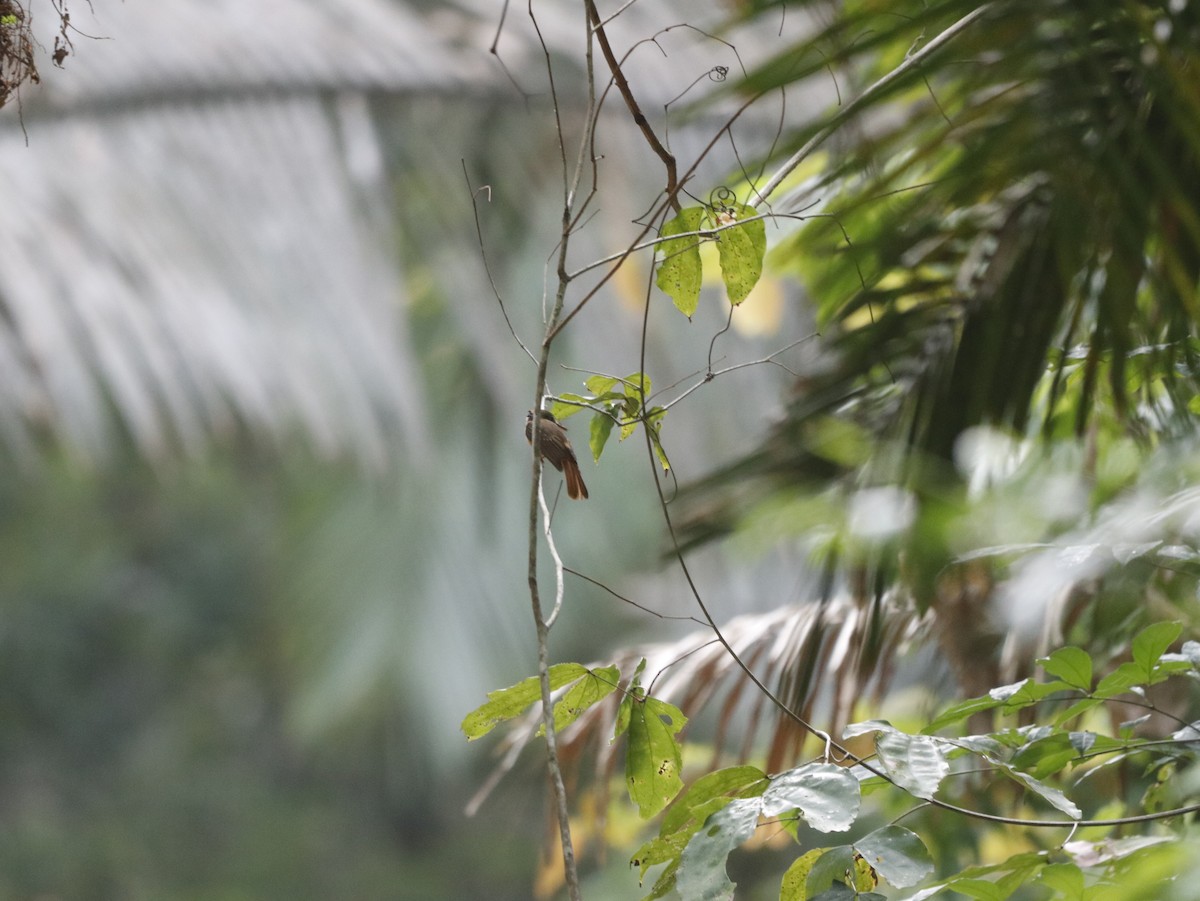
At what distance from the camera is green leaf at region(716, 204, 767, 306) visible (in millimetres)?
531

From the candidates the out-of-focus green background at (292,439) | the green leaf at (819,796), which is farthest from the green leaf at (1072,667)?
the out-of-focus green background at (292,439)

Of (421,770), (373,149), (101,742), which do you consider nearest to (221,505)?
(101,742)

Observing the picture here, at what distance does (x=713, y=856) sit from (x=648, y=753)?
89 mm

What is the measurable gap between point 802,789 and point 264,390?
1395mm

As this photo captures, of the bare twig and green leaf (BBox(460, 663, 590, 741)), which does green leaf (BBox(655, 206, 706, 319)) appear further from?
green leaf (BBox(460, 663, 590, 741))

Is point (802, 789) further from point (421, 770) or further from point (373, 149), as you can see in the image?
point (421, 770)

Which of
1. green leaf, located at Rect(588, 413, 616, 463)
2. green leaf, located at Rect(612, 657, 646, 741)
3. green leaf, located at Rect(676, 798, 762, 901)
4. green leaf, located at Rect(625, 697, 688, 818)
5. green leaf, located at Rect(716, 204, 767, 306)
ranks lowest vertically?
green leaf, located at Rect(676, 798, 762, 901)

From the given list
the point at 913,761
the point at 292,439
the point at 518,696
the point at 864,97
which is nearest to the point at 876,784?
the point at 913,761

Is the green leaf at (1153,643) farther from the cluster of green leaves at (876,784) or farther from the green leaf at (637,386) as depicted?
the green leaf at (637,386)

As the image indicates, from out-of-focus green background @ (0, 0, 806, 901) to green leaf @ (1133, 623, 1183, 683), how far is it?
0.33 m

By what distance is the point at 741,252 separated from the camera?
54cm

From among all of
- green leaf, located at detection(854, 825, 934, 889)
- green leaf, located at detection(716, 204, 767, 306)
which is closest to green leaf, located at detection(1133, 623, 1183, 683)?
green leaf, located at detection(854, 825, 934, 889)

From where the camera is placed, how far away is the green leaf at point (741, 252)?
531mm

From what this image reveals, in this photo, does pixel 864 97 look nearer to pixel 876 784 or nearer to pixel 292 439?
pixel 876 784
